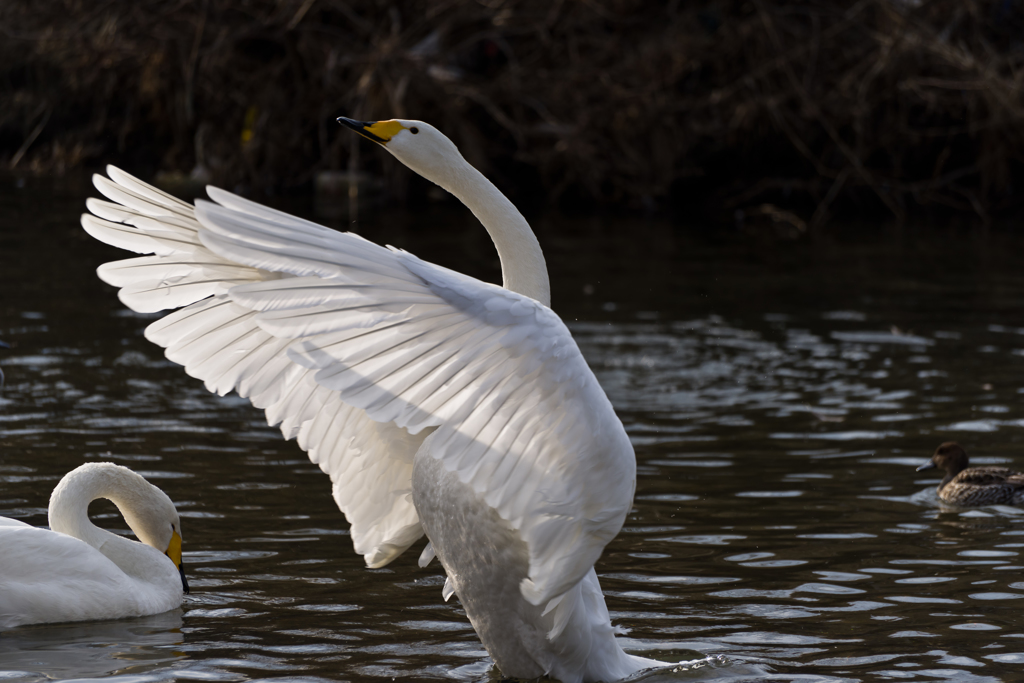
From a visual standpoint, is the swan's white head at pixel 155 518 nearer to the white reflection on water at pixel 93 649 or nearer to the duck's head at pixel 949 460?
the white reflection on water at pixel 93 649

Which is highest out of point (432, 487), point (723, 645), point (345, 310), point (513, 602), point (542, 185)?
point (345, 310)

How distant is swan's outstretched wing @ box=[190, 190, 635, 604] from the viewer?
3.15 m

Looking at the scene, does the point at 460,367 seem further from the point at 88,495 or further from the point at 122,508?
the point at 122,508

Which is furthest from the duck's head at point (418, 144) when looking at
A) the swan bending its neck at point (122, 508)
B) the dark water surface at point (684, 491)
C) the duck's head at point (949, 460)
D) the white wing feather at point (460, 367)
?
the duck's head at point (949, 460)

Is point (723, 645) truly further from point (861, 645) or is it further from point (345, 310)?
point (345, 310)

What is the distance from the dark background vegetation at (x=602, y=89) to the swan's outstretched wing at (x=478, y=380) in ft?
51.6

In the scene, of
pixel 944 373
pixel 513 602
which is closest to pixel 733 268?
pixel 944 373

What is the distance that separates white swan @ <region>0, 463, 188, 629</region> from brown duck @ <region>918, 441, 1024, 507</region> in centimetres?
377

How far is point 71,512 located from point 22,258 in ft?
31.3

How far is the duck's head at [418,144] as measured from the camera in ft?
14.8

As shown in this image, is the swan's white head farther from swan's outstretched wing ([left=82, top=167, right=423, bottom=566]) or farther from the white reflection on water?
swan's outstretched wing ([left=82, top=167, right=423, bottom=566])

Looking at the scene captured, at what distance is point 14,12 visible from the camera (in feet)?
67.7

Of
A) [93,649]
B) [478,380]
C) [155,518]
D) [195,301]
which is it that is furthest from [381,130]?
[93,649]

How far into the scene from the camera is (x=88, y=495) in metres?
5.35
